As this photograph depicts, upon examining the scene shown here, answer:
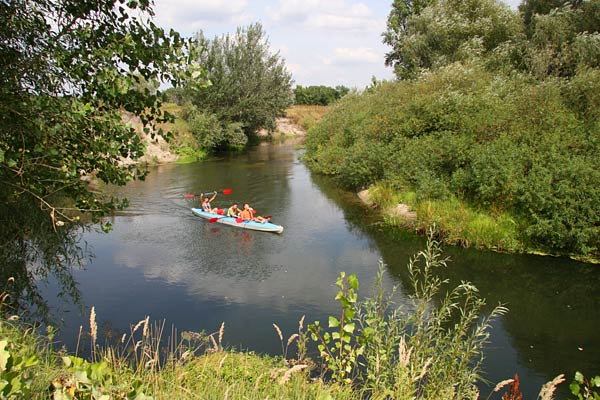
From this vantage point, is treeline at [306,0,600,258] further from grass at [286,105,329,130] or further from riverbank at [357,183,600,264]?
grass at [286,105,329,130]

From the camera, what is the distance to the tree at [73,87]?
5.16 metres

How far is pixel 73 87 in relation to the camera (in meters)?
5.84

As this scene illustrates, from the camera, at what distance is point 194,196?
71.3 ft

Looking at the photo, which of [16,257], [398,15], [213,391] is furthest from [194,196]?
[398,15]

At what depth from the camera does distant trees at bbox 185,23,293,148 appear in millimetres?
38219

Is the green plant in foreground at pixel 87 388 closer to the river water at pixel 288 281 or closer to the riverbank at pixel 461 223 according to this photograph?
the river water at pixel 288 281

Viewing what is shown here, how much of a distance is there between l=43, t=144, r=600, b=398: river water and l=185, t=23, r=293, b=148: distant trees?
20763 mm

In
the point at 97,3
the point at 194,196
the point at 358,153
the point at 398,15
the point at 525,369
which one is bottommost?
the point at 525,369

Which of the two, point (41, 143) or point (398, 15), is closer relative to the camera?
point (41, 143)

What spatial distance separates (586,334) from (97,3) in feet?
33.9

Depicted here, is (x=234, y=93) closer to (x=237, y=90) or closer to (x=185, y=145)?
(x=237, y=90)

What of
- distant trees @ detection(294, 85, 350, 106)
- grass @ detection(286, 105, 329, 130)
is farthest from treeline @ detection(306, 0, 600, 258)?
distant trees @ detection(294, 85, 350, 106)

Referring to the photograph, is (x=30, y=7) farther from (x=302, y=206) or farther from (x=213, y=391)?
(x=302, y=206)

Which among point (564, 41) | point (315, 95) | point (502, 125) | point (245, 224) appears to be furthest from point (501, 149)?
point (315, 95)
